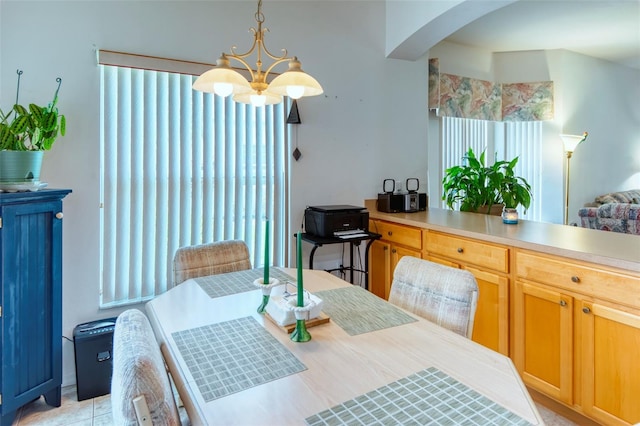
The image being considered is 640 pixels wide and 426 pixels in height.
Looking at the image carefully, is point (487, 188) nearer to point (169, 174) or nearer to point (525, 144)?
point (525, 144)

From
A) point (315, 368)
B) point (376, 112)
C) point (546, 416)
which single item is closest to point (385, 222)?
point (376, 112)

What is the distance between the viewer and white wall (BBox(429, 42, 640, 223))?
4555 mm

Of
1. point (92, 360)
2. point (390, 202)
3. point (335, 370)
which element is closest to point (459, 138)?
point (390, 202)

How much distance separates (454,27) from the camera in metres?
3.01

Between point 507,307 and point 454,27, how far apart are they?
7.13ft

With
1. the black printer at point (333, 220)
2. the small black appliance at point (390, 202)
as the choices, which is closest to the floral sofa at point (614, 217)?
the small black appliance at point (390, 202)

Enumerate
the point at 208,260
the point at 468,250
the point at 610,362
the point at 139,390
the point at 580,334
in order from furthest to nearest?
1. the point at 468,250
2. the point at 208,260
3. the point at 580,334
4. the point at 610,362
5. the point at 139,390

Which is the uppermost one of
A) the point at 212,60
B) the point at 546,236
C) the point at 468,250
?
the point at 212,60

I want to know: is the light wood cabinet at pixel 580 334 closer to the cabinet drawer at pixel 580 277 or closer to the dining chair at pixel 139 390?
the cabinet drawer at pixel 580 277

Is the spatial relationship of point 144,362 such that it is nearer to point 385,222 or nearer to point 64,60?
point 64,60

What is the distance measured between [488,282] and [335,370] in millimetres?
1574

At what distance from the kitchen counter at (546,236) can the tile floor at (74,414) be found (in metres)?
0.88

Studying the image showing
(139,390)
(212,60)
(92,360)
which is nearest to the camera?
(139,390)

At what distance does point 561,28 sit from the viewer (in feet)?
13.1
